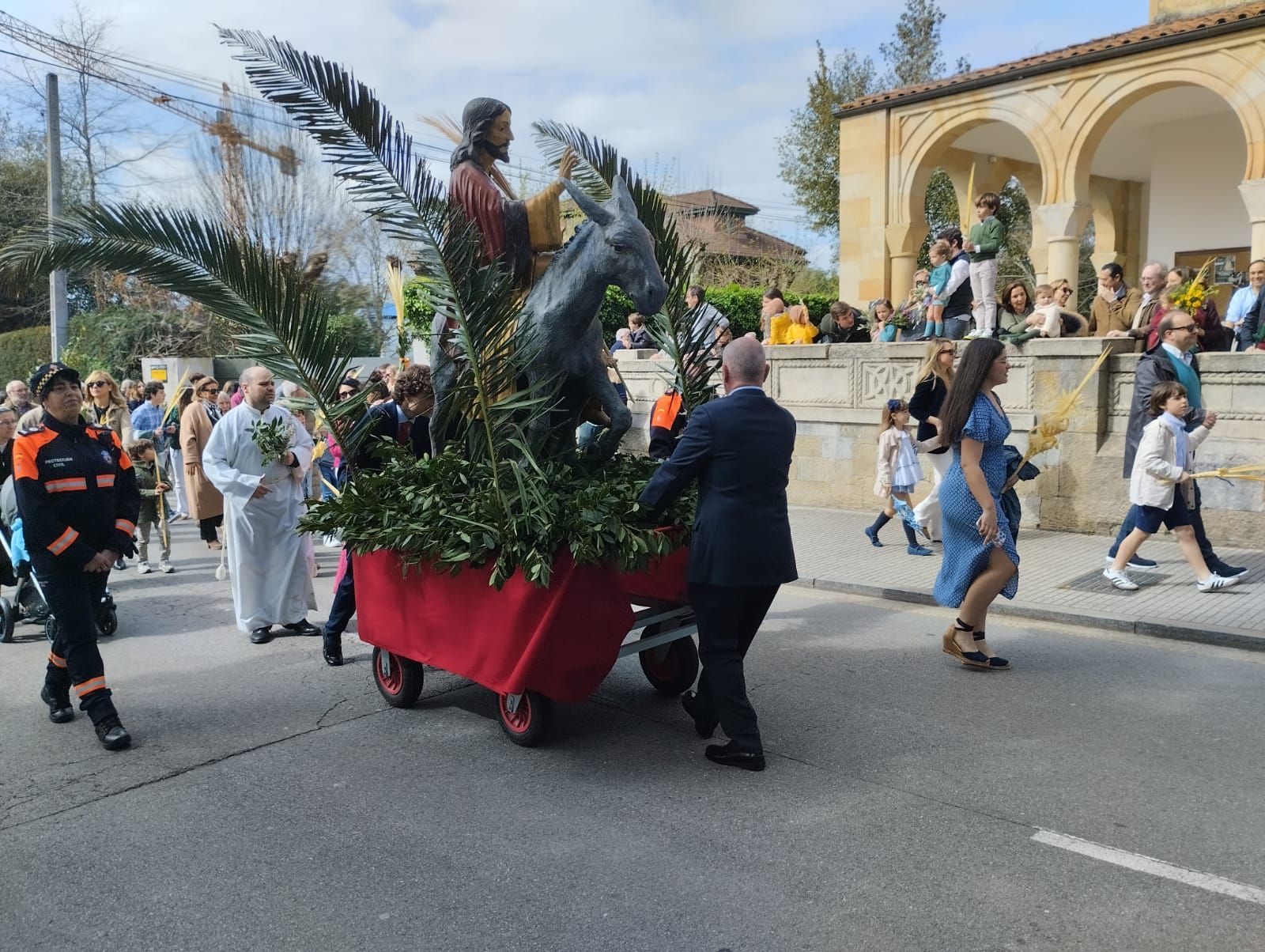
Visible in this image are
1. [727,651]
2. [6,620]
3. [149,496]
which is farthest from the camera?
[149,496]

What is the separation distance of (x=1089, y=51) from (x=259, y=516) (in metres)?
13.9

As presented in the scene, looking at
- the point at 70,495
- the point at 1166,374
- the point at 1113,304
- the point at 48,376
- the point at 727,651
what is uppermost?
the point at 1113,304

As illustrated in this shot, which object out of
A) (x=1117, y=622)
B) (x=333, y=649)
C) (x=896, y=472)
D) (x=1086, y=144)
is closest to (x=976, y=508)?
(x=1117, y=622)

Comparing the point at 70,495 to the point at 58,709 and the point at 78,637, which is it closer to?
the point at 78,637

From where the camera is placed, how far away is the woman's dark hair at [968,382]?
224 inches

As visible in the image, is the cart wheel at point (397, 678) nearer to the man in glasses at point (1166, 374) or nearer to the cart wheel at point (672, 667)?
the cart wheel at point (672, 667)

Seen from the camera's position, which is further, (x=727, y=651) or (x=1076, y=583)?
(x=1076, y=583)

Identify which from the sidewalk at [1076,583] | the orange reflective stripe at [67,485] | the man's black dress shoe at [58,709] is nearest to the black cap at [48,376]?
the orange reflective stripe at [67,485]

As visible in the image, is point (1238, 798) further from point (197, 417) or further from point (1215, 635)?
point (197, 417)

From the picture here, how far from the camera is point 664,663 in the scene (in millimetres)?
5703

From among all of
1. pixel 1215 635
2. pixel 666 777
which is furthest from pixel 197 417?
pixel 1215 635

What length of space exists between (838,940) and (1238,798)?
6.80 ft

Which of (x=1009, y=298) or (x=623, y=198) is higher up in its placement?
(x=623, y=198)

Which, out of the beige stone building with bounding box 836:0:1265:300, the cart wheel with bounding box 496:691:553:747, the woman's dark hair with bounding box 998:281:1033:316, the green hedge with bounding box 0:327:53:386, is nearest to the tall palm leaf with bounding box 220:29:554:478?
the cart wheel with bounding box 496:691:553:747
